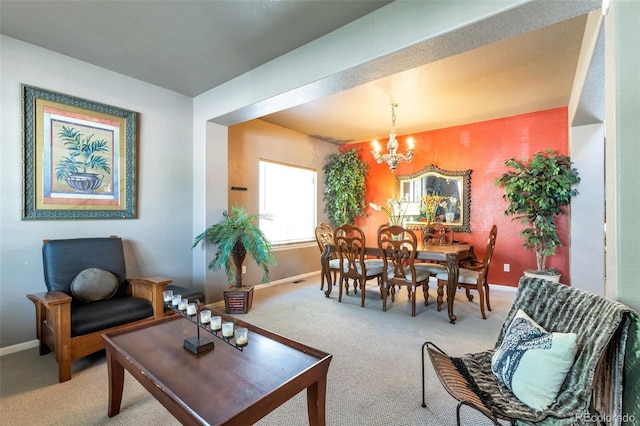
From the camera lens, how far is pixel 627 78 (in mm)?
1249

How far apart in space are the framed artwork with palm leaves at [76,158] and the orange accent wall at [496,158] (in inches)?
180

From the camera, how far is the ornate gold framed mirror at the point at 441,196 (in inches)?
192

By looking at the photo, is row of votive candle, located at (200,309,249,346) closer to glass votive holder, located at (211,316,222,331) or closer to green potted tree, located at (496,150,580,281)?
glass votive holder, located at (211,316,222,331)

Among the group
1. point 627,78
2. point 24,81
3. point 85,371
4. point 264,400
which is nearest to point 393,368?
point 264,400

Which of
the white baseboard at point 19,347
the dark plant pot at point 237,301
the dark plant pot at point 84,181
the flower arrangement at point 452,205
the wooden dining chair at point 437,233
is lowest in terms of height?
the white baseboard at point 19,347

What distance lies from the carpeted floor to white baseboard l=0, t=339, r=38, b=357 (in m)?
0.07

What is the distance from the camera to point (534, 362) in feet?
4.32

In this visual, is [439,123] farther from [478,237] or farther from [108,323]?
[108,323]

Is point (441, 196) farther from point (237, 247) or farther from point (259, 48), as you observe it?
point (259, 48)

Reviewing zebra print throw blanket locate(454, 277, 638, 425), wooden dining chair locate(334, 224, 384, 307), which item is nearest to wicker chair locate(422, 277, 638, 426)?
zebra print throw blanket locate(454, 277, 638, 425)

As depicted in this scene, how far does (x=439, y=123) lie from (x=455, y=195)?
1254 millimetres

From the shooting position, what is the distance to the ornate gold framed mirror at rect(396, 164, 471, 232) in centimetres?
487

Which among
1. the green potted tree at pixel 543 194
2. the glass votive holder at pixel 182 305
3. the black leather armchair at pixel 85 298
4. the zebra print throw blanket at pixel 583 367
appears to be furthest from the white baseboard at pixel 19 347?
the green potted tree at pixel 543 194

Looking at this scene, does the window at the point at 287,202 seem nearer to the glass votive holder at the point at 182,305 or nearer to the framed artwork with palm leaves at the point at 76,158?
the framed artwork with palm leaves at the point at 76,158
